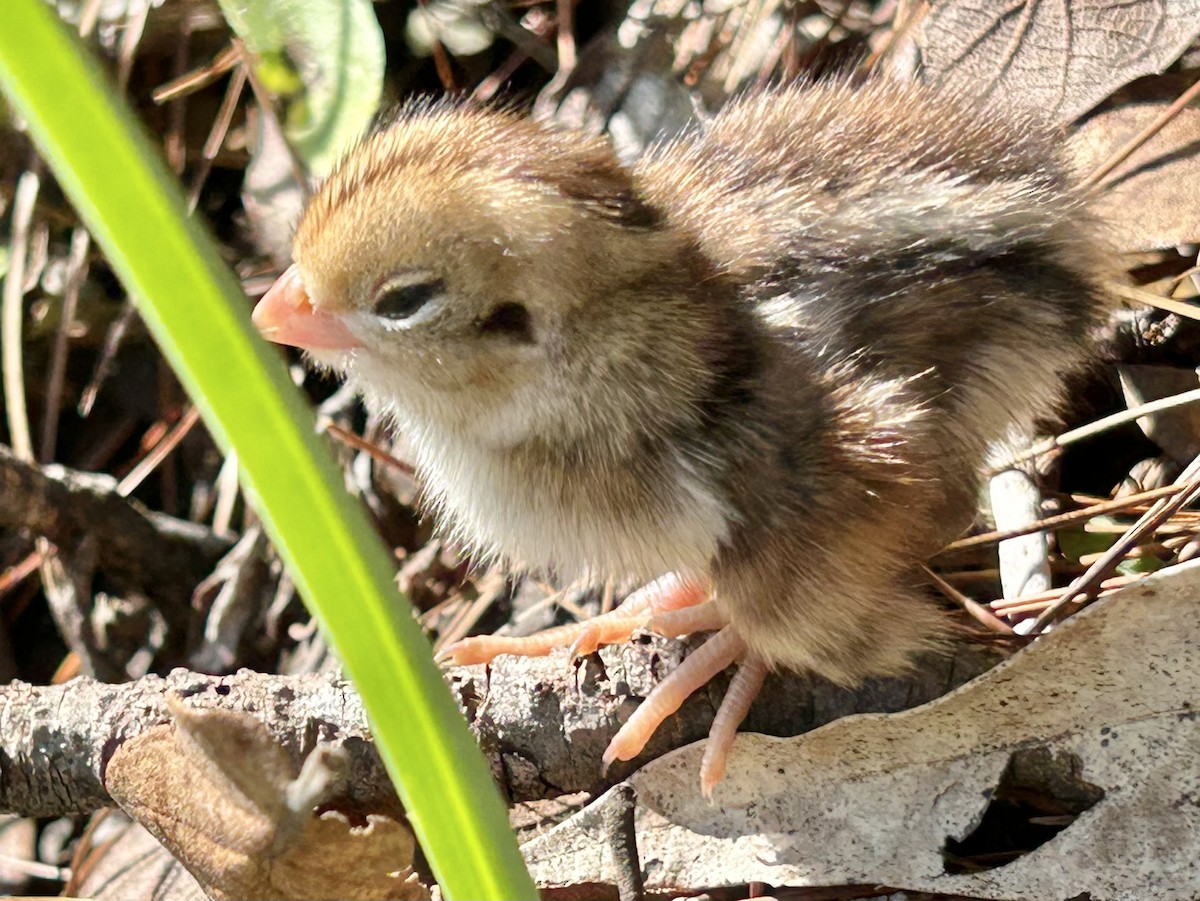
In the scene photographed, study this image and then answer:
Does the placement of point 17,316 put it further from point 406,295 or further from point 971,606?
point 971,606

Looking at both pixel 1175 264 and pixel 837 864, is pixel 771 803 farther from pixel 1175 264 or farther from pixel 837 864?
pixel 1175 264

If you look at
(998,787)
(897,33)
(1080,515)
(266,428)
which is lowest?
(998,787)

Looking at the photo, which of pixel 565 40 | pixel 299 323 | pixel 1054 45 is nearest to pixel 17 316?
pixel 565 40

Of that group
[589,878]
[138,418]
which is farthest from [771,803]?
[138,418]

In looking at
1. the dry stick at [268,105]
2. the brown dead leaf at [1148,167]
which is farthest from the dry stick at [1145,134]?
the dry stick at [268,105]

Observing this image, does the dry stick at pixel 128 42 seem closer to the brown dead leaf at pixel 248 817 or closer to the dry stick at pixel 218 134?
the dry stick at pixel 218 134
